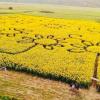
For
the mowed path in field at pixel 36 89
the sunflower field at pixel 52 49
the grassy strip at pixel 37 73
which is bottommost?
the mowed path in field at pixel 36 89

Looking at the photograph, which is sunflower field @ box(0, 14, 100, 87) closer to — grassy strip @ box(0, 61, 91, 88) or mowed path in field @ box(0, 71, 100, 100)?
grassy strip @ box(0, 61, 91, 88)

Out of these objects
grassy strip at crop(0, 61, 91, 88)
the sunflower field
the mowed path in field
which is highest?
the sunflower field

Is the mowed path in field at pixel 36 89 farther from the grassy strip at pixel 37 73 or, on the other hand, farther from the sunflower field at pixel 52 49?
the sunflower field at pixel 52 49

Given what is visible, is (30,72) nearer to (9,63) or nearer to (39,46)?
(9,63)

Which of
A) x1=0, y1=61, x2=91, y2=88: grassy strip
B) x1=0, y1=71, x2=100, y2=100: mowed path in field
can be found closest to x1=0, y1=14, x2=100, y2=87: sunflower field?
x1=0, y1=61, x2=91, y2=88: grassy strip

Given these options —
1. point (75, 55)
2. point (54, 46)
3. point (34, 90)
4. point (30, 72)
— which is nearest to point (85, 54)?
point (75, 55)

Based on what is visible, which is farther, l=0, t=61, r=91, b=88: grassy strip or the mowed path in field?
l=0, t=61, r=91, b=88: grassy strip

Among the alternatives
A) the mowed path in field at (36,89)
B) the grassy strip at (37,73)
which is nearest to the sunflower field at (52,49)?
the grassy strip at (37,73)
